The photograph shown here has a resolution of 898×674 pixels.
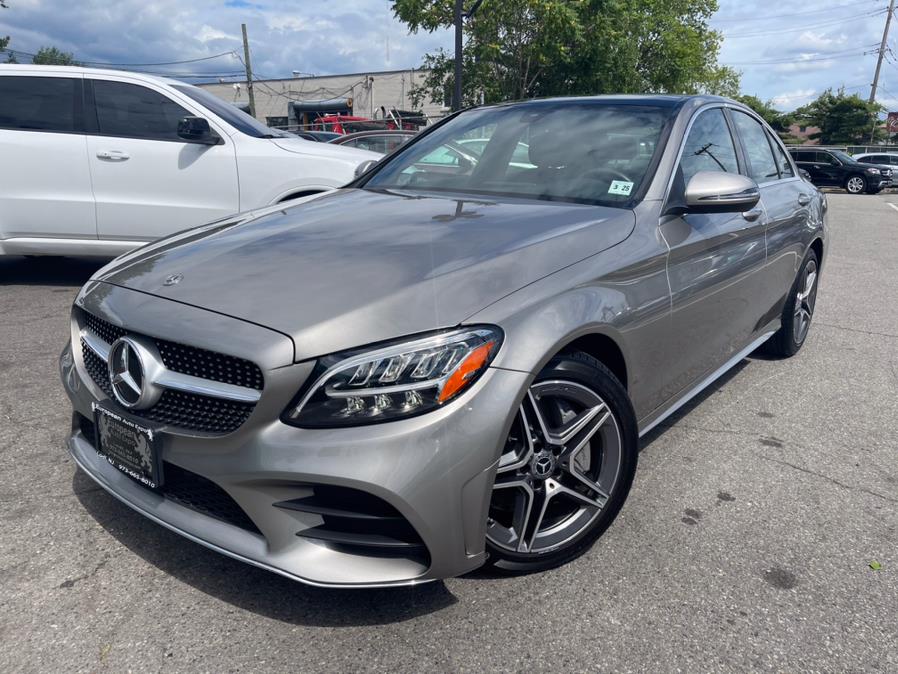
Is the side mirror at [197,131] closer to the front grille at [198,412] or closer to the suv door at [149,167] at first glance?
the suv door at [149,167]

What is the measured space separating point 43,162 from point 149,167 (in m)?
0.79

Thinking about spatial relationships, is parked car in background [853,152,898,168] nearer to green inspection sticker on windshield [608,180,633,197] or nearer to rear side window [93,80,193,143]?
rear side window [93,80,193,143]

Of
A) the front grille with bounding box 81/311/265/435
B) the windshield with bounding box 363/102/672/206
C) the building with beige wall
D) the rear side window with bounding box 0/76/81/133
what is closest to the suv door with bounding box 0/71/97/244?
the rear side window with bounding box 0/76/81/133

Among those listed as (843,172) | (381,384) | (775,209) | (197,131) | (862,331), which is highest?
(197,131)

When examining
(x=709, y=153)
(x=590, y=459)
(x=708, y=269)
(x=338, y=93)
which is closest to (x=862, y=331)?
(x=709, y=153)

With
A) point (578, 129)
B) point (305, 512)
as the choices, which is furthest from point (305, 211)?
point (305, 512)

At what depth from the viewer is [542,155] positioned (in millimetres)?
3145

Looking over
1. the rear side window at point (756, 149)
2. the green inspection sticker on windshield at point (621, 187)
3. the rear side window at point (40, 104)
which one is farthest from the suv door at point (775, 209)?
the rear side window at point (40, 104)

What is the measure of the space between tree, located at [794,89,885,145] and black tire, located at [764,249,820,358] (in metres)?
52.1

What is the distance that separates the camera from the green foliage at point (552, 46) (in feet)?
69.8

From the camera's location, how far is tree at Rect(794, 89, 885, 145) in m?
48.4

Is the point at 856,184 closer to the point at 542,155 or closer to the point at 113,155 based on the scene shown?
the point at 113,155

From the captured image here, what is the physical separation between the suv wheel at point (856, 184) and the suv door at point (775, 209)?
25363 millimetres

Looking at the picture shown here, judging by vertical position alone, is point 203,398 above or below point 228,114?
below
